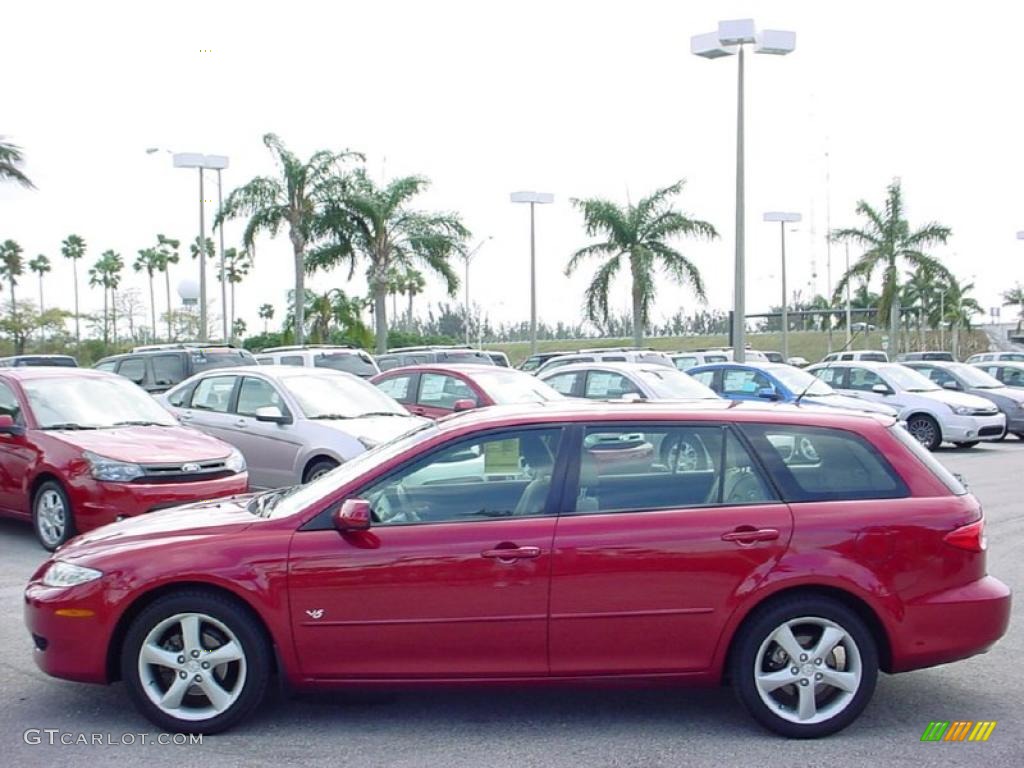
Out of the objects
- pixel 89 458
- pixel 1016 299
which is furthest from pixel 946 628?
pixel 1016 299

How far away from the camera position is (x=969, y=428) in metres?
20.2

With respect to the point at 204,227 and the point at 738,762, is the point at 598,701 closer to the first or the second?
the point at 738,762

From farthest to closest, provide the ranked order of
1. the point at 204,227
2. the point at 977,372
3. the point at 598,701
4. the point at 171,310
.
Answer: the point at 171,310
the point at 204,227
the point at 977,372
the point at 598,701

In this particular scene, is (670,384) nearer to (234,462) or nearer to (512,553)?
(234,462)

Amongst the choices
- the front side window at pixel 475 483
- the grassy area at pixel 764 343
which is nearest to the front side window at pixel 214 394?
the front side window at pixel 475 483

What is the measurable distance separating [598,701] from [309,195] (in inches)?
1154

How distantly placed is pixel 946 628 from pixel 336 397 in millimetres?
8531

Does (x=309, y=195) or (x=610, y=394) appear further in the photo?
(x=309, y=195)

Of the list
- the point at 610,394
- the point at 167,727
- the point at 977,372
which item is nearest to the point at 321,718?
the point at 167,727

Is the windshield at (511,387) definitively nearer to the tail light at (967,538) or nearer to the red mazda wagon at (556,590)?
the red mazda wagon at (556,590)

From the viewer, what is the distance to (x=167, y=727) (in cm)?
517

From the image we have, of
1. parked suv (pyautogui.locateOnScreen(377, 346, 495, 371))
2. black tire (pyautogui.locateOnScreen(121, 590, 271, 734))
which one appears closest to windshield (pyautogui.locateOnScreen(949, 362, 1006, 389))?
parked suv (pyautogui.locateOnScreen(377, 346, 495, 371))

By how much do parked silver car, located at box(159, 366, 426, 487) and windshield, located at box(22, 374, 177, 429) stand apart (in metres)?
1.39

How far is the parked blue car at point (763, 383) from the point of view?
18733 mm
